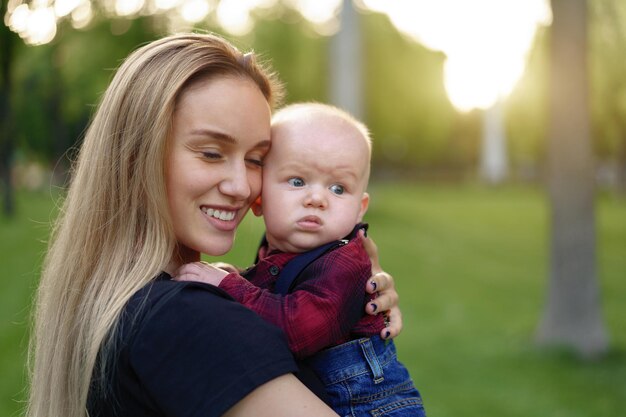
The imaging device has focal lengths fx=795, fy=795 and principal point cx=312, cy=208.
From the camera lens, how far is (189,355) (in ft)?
5.20

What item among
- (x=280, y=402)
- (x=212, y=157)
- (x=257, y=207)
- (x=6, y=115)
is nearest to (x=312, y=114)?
(x=257, y=207)

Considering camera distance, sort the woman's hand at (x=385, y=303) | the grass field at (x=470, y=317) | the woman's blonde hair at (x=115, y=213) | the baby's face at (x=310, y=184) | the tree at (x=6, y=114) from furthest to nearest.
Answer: the tree at (x=6, y=114), the grass field at (x=470, y=317), the baby's face at (x=310, y=184), the woman's hand at (x=385, y=303), the woman's blonde hair at (x=115, y=213)

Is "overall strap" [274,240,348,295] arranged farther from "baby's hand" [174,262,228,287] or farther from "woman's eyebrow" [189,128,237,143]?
"woman's eyebrow" [189,128,237,143]

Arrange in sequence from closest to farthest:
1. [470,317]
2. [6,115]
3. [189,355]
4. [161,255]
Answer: [189,355]
[161,255]
[470,317]
[6,115]

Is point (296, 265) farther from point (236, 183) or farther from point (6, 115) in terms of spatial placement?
point (6, 115)

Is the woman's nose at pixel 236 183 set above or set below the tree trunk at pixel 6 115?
below

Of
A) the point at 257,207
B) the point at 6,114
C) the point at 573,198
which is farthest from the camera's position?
the point at 6,114

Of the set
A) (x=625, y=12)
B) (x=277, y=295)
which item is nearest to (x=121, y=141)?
(x=277, y=295)

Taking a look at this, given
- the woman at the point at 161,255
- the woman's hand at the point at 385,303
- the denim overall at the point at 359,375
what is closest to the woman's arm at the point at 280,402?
the woman at the point at 161,255

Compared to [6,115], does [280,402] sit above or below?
below

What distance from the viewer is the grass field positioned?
22.4 ft

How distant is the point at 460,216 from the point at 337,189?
20409 mm

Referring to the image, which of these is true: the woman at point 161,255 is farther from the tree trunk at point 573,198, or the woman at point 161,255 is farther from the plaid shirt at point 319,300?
the tree trunk at point 573,198

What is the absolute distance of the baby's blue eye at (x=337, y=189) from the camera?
7.45 ft
